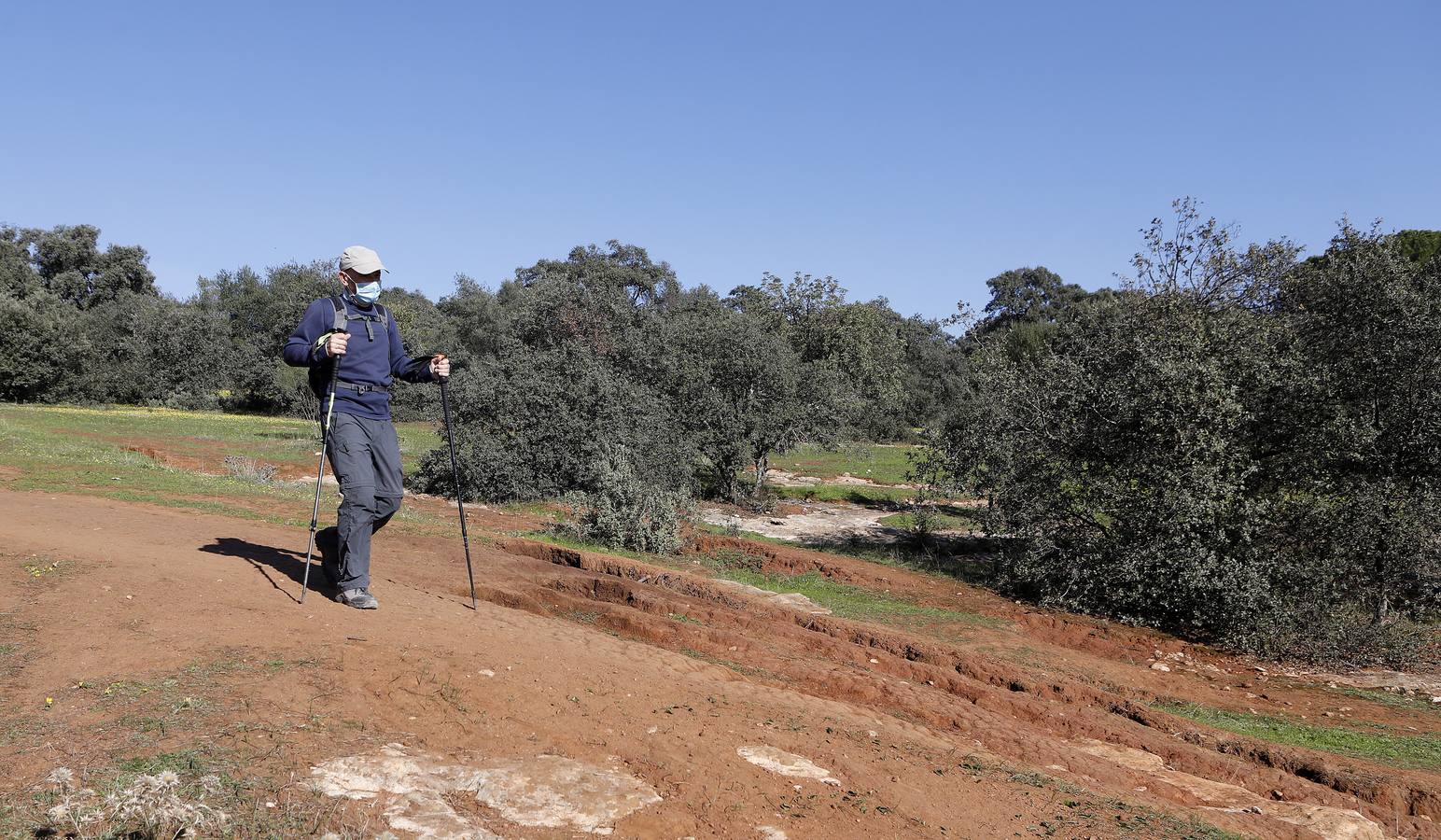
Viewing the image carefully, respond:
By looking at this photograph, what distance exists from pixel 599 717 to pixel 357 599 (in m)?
2.45

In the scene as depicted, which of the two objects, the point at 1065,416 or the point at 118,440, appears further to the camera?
the point at 118,440

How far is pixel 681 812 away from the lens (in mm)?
4184

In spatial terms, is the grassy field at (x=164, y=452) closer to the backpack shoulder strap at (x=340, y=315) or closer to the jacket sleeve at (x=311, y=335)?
the jacket sleeve at (x=311, y=335)

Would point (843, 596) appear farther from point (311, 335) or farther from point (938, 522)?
point (311, 335)

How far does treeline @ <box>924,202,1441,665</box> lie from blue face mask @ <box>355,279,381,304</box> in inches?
437

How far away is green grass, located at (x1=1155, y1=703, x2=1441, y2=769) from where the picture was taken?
8258mm

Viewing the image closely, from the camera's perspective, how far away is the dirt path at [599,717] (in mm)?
4207

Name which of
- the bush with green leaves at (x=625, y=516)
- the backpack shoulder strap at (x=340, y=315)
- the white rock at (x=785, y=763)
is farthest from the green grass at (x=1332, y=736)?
the bush with green leaves at (x=625, y=516)

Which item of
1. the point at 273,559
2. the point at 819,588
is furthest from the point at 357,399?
the point at 819,588

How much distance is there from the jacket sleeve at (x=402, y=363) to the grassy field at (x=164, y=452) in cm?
518

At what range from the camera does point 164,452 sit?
26047 mm

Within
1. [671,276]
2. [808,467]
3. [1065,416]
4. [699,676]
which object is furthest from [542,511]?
[671,276]

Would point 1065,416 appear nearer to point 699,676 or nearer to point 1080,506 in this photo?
point 1080,506

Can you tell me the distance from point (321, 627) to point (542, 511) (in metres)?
14.5
